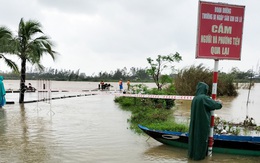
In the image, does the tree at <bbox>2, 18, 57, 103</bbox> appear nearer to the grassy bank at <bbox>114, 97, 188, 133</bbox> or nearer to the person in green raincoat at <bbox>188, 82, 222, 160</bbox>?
the grassy bank at <bbox>114, 97, 188, 133</bbox>

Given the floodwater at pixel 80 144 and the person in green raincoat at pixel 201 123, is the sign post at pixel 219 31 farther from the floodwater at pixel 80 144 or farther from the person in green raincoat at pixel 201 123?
the floodwater at pixel 80 144

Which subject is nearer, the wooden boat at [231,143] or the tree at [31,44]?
the wooden boat at [231,143]

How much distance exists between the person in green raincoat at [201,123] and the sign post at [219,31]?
12.0 inches

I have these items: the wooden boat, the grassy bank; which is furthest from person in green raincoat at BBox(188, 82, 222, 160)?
the grassy bank

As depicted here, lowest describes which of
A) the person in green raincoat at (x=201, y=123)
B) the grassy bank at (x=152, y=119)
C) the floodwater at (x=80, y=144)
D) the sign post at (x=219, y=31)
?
the floodwater at (x=80, y=144)

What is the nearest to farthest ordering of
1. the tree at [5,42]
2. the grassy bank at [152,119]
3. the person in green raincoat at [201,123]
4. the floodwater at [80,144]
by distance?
the person in green raincoat at [201,123]
the floodwater at [80,144]
the grassy bank at [152,119]
the tree at [5,42]

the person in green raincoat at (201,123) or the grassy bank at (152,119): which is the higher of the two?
the person in green raincoat at (201,123)

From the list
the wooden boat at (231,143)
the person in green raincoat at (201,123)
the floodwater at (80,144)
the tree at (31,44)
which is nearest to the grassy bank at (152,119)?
the floodwater at (80,144)

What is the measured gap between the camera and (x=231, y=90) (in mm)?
33094

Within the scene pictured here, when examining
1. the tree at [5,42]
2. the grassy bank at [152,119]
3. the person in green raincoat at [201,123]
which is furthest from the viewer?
the tree at [5,42]

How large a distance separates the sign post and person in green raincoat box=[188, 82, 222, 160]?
1.00 ft

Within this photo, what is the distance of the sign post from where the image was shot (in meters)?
6.82

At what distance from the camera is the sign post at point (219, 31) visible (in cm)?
682

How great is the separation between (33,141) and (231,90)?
28.1m
